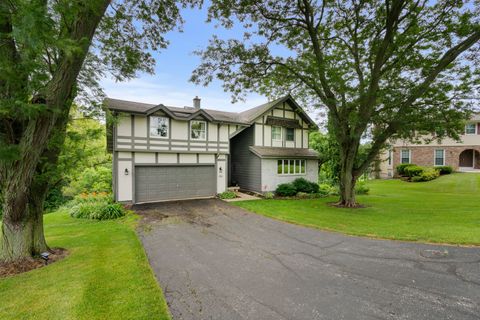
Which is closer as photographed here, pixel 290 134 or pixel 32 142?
pixel 32 142

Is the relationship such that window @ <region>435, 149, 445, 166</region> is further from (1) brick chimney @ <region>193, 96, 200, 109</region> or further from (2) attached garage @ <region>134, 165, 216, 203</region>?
(1) brick chimney @ <region>193, 96, 200, 109</region>

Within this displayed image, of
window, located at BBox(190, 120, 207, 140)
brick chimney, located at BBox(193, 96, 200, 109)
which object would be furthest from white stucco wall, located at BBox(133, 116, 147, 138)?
brick chimney, located at BBox(193, 96, 200, 109)

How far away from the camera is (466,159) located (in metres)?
26.2

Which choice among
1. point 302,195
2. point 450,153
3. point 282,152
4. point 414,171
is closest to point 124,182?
point 282,152

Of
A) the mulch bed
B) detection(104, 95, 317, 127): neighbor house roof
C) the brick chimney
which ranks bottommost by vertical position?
the mulch bed

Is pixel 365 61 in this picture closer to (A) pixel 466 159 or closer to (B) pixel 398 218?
(B) pixel 398 218

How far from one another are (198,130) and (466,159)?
1310 inches

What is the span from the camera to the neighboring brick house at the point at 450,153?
23859 millimetres

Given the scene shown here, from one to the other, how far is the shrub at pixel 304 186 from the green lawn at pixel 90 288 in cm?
1234

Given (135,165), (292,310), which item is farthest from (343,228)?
(135,165)

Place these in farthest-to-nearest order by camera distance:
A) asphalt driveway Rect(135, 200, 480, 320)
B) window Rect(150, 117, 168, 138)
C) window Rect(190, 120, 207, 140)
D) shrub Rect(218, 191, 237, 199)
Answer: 1. shrub Rect(218, 191, 237, 199)
2. window Rect(190, 120, 207, 140)
3. window Rect(150, 117, 168, 138)
4. asphalt driveway Rect(135, 200, 480, 320)

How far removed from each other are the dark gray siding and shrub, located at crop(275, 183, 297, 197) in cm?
150

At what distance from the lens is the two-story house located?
12.4 m

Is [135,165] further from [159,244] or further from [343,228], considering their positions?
[343,228]
